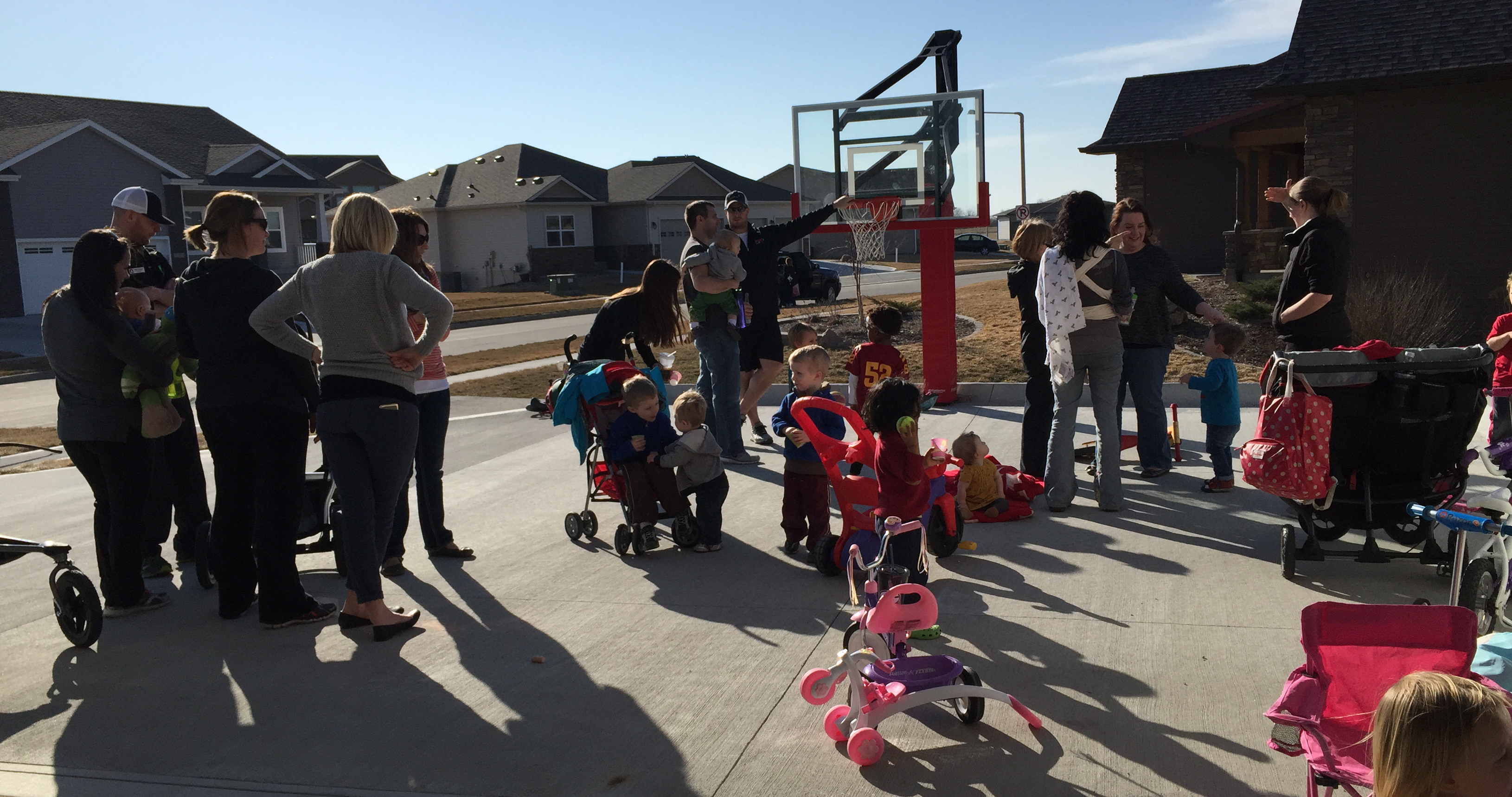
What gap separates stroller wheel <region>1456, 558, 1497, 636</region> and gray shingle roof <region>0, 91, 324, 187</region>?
44886mm

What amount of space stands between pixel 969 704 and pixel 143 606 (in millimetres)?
4270

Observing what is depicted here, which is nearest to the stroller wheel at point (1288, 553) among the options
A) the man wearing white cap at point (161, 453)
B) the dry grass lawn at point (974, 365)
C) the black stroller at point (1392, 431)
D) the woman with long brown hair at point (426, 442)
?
the black stroller at point (1392, 431)

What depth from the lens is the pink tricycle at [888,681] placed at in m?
3.76

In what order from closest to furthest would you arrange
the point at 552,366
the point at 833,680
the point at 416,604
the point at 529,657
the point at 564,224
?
the point at 833,680, the point at 529,657, the point at 416,604, the point at 552,366, the point at 564,224

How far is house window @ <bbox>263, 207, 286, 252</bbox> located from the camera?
44219 mm

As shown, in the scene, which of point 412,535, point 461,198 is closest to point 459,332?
point 412,535

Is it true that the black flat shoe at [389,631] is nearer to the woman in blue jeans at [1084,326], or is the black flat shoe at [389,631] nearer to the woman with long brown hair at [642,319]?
the woman with long brown hair at [642,319]

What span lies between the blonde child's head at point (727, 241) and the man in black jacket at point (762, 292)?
0.62ft

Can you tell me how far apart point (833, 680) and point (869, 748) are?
0.34 metres

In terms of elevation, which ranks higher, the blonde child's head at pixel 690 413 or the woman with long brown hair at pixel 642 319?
the woman with long brown hair at pixel 642 319

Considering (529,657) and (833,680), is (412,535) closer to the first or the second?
(529,657)

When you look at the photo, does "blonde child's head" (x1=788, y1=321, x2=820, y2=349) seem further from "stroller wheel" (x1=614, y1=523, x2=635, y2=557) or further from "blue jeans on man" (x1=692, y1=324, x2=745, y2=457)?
"stroller wheel" (x1=614, y1=523, x2=635, y2=557)

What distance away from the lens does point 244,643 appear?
5250 millimetres

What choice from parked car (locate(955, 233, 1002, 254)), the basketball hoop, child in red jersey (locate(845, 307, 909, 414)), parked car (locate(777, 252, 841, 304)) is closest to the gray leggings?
child in red jersey (locate(845, 307, 909, 414))
